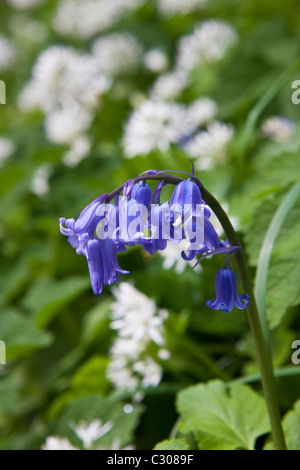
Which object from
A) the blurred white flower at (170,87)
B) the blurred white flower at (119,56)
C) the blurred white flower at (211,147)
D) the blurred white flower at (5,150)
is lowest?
the blurred white flower at (211,147)

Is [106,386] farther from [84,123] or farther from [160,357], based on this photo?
[84,123]

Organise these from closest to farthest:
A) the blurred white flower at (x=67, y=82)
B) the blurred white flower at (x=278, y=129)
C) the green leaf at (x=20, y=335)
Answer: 1. the green leaf at (x=20, y=335)
2. the blurred white flower at (x=278, y=129)
3. the blurred white flower at (x=67, y=82)

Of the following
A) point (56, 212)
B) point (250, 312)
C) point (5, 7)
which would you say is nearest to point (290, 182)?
point (250, 312)

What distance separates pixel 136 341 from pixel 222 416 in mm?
474

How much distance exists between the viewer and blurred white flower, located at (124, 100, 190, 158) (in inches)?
97.0

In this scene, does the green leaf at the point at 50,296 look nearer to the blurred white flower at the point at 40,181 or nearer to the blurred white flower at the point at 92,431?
the blurred white flower at the point at 92,431

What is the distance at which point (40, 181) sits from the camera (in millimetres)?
3072

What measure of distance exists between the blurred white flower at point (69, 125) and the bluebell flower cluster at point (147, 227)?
216 centimetres

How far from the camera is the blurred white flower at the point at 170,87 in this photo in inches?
121

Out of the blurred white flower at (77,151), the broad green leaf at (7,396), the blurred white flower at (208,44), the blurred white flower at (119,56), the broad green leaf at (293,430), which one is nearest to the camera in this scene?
the broad green leaf at (293,430)

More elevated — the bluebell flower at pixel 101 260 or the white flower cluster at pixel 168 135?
the white flower cluster at pixel 168 135

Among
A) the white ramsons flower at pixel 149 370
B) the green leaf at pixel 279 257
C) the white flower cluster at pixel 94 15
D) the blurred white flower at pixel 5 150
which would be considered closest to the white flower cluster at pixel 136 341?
the white ramsons flower at pixel 149 370

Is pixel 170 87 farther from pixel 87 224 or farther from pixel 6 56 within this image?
pixel 87 224

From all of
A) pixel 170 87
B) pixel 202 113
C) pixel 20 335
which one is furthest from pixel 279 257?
pixel 170 87
